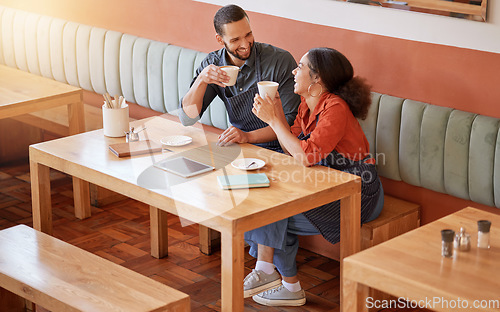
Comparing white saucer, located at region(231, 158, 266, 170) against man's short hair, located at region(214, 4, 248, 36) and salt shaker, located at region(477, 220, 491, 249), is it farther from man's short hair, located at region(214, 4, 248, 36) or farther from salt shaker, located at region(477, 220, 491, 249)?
salt shaker, located at region(477, 220, 491, 249)

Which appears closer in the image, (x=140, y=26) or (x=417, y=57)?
(x=417, y=57)

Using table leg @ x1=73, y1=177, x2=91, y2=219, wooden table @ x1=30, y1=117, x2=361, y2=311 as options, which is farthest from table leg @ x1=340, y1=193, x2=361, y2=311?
table leg @ x1=73, y1=177, x2=91, y2=219

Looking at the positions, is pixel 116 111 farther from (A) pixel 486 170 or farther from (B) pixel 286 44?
(A) pixel 486 170

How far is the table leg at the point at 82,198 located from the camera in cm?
469

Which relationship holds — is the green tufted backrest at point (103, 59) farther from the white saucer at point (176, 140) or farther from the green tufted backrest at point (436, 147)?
the green tufted backrest at point (436, 147)

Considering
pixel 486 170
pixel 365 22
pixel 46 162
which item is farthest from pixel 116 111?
pixel 486 170

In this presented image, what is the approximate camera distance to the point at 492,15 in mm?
3436

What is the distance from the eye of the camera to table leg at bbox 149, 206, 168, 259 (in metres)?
4.13

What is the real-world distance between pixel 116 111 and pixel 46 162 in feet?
1.36

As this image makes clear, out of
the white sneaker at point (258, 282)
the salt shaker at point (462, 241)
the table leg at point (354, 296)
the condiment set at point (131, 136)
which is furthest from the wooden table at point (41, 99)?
the salt shaker at point (462, 241)

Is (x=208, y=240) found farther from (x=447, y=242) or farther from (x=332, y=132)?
(x=447, y=242)

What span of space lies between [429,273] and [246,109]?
1.86 m

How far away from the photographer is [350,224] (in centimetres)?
321

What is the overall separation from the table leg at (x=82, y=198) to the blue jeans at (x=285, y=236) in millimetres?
1406
